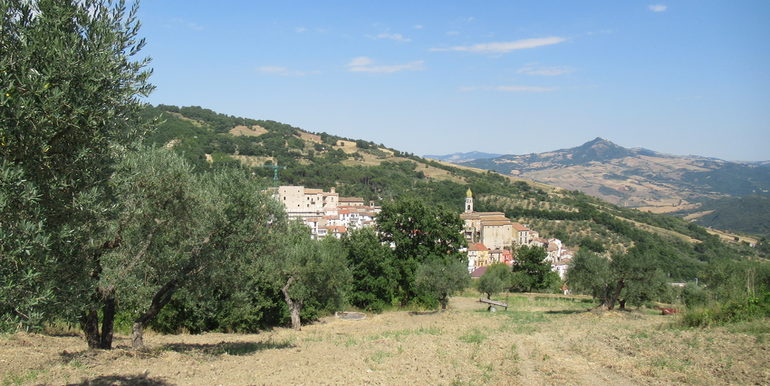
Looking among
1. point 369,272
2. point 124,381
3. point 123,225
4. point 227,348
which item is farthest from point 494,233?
point 124,381

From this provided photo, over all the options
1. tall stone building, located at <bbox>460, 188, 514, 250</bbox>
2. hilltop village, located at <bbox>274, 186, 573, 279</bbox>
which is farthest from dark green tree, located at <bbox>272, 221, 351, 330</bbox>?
tall stone building, located at <bbox>460, 188, 514, 250</bbox>

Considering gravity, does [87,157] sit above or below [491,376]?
above

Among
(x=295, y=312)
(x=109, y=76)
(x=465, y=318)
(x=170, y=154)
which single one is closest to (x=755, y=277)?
(x=465, y=318)

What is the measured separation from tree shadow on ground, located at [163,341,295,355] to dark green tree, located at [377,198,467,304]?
20.8m

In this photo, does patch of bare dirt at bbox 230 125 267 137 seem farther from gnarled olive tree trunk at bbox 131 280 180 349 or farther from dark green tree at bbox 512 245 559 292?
gnarled olive tree trunk at bbox 131 280 180 349

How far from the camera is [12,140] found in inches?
207

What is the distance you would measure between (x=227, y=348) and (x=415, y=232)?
24.0 m

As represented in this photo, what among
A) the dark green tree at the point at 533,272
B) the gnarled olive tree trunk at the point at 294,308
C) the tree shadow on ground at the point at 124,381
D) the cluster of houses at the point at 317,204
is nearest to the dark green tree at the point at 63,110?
the tree shadow on ground at the point at 124,381

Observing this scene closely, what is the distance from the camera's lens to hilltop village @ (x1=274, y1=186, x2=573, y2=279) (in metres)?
96.1

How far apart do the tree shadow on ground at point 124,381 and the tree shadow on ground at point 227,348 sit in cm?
343

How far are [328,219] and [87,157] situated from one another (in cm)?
9505

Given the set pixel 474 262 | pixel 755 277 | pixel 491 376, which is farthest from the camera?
pixel 474 262

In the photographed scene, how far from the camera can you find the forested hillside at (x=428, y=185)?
107 meters

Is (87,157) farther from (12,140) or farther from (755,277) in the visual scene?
(755,277)
